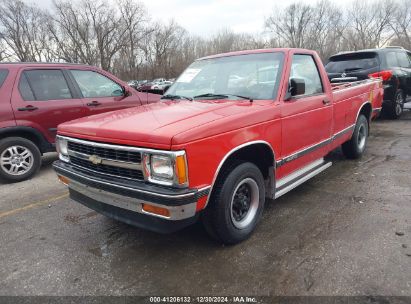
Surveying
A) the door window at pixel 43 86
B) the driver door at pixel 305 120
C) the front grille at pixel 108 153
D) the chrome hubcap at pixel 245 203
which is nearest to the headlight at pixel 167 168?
the front grille at pixel 108 153

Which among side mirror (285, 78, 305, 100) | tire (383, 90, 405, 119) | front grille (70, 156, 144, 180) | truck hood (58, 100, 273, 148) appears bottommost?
tire (383, 90, 405, 119)

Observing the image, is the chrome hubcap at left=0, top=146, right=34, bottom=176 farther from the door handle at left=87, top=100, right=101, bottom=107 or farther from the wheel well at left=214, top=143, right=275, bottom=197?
the wheel well at left=214, top=143, right=275, bottom=197

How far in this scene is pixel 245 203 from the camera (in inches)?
134

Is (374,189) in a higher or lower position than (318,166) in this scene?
lower

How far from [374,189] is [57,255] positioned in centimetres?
390

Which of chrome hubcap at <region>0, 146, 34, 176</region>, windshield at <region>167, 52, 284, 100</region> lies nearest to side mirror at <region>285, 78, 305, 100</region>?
windshield at <region>167, 52, 284, 100</region>

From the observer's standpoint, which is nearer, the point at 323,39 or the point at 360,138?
the point at 360,138

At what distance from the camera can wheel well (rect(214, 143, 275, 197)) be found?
323cm

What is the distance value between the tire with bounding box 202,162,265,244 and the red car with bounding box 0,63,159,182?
3.96 metres

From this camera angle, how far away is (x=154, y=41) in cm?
5925

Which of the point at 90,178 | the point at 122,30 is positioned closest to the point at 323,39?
the point at 122,30

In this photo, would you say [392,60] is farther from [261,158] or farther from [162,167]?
[162,167]

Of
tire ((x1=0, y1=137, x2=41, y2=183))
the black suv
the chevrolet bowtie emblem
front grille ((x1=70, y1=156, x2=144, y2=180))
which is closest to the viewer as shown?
front grille ((x1=70, y1=156, x2=144, y2=180))

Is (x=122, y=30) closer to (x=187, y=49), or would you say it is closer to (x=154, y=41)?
(x=154, y=41)
